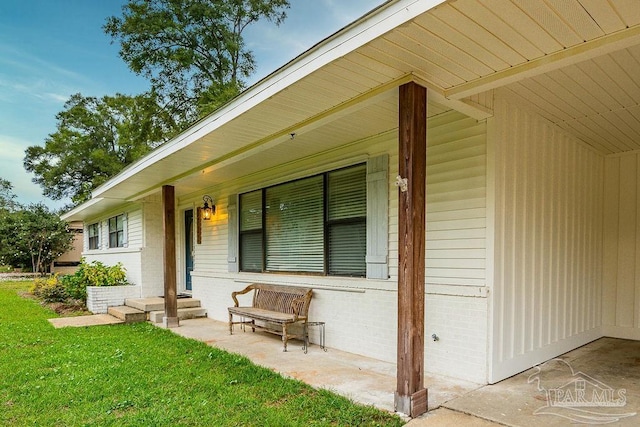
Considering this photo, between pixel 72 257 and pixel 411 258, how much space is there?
23.5m

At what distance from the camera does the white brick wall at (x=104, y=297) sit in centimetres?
835

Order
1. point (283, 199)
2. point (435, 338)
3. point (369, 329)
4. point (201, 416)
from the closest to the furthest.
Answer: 1. point (201, 416)
2. point (435, 338)
3. point (369, 329)
4. point (283, 199)

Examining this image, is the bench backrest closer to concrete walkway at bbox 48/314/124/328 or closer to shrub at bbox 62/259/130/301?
concrete walkway at bbox 48/314/124/328

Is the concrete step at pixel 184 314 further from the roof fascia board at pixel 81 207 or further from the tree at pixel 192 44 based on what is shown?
the tree at pixel 192 44

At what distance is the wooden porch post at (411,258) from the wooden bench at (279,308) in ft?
7.47

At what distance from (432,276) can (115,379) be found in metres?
3.25

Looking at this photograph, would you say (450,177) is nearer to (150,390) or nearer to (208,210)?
(150,390)

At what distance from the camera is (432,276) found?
4066 mm

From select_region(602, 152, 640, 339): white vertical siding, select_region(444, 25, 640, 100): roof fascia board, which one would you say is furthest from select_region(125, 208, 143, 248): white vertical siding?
select_region(602, 152, 640, 339): white vertical siding

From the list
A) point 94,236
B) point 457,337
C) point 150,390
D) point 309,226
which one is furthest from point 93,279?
point 457,337

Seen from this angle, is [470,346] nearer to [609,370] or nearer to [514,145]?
[609,370]

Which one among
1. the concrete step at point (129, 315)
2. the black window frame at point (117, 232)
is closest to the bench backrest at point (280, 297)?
the concrete step at point (129, 315)

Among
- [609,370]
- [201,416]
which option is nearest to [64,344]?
[201,416]

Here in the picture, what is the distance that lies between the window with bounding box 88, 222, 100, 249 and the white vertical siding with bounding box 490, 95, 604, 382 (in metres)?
13.8
